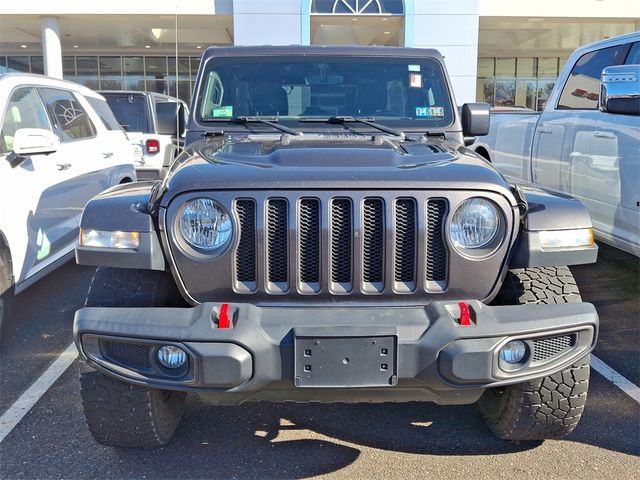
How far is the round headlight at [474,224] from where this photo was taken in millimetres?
2586

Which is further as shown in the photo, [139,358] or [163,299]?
[163,299]

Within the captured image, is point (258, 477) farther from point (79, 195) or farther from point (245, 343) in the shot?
point (79, 195)

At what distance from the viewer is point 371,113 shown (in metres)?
3.91

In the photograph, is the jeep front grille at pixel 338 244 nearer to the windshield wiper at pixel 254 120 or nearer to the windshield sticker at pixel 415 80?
the windshield wiper at pixel 254 120

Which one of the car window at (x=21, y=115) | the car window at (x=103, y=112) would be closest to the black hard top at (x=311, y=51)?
the car window at (x=21, y=115)

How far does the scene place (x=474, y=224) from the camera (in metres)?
2.62

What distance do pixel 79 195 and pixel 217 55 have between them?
2064 millimetres

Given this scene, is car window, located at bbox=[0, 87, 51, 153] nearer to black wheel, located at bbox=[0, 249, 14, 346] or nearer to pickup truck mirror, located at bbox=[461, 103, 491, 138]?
black wheel, located at bbox=[0, 249, 14, 346]

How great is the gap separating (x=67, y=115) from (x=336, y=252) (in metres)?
3.98

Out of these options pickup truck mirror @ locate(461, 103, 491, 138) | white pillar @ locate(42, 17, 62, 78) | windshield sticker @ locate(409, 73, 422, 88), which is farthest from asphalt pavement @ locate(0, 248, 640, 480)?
white pillar @ locate(42, 17, 62, 78)

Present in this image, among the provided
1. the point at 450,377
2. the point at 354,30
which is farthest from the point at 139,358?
the point at 354,30

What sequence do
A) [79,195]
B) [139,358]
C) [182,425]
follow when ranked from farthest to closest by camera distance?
[79,195]
[182,425]
[139,358]

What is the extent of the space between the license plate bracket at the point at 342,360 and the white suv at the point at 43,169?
269 cm

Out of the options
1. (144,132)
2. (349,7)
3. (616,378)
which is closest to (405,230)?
(616,378)
